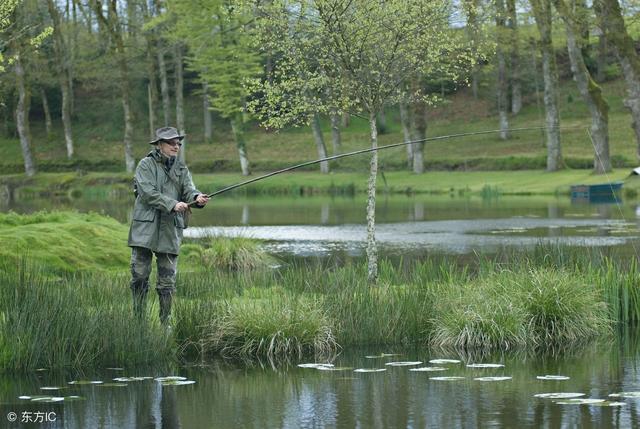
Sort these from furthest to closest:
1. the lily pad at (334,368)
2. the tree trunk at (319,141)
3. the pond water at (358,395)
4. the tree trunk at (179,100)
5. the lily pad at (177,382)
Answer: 1. the tree trunk at (179,100)
2. the tree trunk at (319,141)
3. the lily pad at (334,368)
4. the lily pad at (177,382)
5. the pond water at (358,395)

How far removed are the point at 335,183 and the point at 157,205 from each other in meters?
38.7

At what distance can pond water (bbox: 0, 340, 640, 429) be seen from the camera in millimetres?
8039

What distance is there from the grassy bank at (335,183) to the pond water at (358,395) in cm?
3201

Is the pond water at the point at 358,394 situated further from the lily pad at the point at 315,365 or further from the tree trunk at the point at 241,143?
the tree trunk at the point at 241,143

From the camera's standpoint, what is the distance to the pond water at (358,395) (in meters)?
8.04

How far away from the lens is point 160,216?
11.1 metres

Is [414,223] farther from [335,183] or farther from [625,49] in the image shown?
[335,183]

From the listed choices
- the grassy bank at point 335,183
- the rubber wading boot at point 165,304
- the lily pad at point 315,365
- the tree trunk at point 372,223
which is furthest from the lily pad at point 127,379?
the grassy bank at point 335,183

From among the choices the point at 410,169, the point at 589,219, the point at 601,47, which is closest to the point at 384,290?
the point at 589,219

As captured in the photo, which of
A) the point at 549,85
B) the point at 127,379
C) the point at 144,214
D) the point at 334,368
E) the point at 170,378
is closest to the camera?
the point at 127,379

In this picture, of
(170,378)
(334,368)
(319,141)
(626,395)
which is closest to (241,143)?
(319,141)

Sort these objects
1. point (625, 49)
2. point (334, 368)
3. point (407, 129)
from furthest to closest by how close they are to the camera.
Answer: point (407, 129), point (625, 49), point (334, 368)

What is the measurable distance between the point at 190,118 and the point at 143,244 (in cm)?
6042

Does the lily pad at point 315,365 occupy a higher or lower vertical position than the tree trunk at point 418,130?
lower
